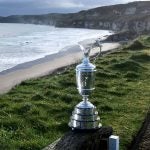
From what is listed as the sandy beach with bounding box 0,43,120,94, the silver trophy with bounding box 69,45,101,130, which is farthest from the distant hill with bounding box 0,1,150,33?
the silver trophy with bounding box 69,45,101,130

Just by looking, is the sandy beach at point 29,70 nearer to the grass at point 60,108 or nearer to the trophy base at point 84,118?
the grass at point 60,108

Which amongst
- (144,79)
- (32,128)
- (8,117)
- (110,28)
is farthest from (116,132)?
(110,28)

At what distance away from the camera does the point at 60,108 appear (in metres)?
12.1

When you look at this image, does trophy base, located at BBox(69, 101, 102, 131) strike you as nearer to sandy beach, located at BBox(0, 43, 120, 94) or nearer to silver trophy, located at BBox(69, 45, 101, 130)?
silver trophy, located at BBox(69, 45, 101, 130)

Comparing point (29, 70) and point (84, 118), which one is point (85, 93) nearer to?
point (84, 118)

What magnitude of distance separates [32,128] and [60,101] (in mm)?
2984

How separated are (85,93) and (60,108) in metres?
5.43

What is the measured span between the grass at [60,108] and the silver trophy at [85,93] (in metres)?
2.45

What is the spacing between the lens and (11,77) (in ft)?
85.8

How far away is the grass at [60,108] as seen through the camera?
962cm

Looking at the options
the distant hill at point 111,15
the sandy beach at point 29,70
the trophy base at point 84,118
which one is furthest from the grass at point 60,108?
the distant hill at point 111,15

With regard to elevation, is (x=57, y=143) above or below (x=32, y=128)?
above

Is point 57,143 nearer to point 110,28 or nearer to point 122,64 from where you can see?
point 122,64

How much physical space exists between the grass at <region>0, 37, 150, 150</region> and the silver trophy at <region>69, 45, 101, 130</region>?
2.45m
